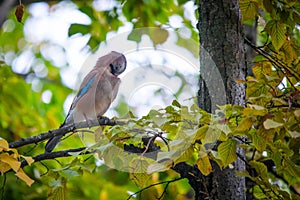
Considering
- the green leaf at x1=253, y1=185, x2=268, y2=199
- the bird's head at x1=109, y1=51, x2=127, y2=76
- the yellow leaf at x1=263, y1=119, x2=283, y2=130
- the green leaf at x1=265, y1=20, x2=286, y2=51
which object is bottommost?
the yellow leaf at x1=263, y1=119, x2=283, y2=130

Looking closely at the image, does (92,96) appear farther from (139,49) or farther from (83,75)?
(139,49)

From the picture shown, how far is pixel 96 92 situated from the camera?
406 cm

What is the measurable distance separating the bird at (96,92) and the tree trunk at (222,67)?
1000 millimetres

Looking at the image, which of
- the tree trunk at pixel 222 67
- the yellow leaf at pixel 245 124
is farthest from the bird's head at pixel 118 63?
the yellow leaf at pixel 245 124

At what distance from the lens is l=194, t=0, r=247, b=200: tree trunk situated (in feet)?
9.19

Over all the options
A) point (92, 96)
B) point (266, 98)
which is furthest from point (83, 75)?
point (266, 98)

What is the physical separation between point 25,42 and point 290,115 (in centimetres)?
553

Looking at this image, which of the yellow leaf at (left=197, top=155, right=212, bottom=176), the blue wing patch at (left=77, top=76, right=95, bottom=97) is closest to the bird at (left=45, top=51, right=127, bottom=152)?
the blue wing patch at (left=77, top=76, right=95, bottom=97)

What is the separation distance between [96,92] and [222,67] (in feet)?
4.53

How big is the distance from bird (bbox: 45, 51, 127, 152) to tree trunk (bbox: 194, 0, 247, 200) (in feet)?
3.28

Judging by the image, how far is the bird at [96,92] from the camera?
395cm

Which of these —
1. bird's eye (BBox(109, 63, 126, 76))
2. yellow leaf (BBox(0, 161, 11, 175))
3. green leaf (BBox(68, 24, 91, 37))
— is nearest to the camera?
yellow leaf (BBox(0, 161, 11, 175))

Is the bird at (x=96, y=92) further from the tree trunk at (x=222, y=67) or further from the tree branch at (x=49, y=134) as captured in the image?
the tree trunk at (x=222, y=67)

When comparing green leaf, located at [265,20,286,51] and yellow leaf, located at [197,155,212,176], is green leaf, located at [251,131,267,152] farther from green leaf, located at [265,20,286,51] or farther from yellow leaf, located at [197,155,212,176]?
green leaf, located at [265,20,286,51]
